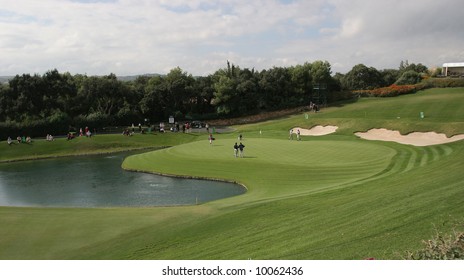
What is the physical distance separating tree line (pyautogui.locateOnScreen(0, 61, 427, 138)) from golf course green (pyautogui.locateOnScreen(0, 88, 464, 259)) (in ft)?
124

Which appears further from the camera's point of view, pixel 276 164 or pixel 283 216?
pixel 276 164

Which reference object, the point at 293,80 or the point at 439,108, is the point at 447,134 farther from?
the point at 293,80

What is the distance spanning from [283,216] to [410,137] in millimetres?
30510

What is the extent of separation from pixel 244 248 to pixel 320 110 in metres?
69.4

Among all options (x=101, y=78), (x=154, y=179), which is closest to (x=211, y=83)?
(x=101, y=78)

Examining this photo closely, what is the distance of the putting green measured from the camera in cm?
2753

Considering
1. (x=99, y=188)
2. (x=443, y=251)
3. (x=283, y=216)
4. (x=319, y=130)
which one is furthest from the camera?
(x=319, y=130)

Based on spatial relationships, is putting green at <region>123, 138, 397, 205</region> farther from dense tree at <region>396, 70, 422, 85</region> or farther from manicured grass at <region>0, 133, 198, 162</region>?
dense tree at <region>396, 70, 422, 85</region>

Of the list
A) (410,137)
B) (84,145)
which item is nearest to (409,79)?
(410,137)

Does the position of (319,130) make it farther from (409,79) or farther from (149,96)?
(409,79)

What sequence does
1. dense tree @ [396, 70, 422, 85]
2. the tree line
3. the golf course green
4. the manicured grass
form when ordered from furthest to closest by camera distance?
dense tree @ [396, 70, 422, 85], the tree line, the manicured grass, the golf course green

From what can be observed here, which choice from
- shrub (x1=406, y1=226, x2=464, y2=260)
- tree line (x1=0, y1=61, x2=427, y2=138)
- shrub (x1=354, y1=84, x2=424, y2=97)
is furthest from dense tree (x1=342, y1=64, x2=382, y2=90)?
shrub (x1=406, y1=226, x2=464, y2=260)

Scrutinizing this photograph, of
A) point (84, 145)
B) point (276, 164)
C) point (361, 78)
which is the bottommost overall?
point (276, 164)

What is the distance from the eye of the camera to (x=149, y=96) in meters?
81.2
